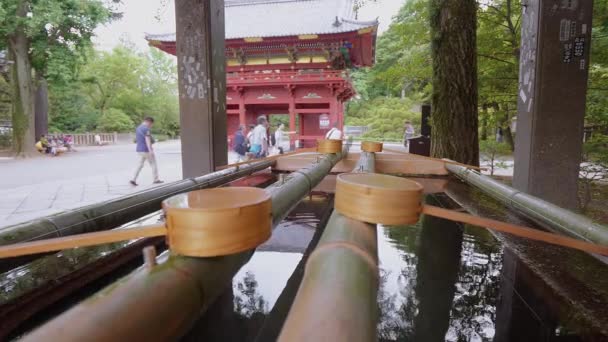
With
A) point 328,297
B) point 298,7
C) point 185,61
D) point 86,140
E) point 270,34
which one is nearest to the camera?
point 328,297

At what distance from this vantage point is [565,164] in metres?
2.93

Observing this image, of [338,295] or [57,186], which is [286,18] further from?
[338,295]

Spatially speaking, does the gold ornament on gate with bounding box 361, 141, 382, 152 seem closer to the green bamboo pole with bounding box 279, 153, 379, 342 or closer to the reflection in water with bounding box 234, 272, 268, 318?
the reflection in water with bounding box 234, 272, 268, 318

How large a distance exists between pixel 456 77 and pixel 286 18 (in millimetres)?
13733

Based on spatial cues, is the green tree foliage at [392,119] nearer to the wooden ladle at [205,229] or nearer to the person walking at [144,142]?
the person walking at [144,142]

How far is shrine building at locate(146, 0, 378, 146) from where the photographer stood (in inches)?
559

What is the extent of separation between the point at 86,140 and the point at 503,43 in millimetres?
23310

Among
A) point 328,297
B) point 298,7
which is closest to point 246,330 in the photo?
point 328,297

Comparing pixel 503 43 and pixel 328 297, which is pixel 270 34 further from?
pixel 328 297

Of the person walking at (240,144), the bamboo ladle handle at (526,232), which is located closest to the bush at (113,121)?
the person walking at (240,144)

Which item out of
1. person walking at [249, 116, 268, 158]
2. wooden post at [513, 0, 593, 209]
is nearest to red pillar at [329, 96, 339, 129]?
person walking at [249, 116, 268, 158]

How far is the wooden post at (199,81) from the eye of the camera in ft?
10.3

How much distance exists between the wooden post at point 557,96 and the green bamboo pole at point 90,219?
278cm

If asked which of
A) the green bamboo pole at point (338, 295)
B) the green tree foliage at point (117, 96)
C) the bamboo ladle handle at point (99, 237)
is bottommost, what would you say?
the green bamboo pole at point (338, 295)
